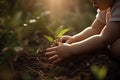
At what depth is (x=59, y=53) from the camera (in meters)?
2.92

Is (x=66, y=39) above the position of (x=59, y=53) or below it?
below

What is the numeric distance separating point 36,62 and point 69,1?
348 centimetres

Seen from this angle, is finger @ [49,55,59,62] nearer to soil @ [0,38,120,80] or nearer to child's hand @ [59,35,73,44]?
soil @ [0,38,120,80]

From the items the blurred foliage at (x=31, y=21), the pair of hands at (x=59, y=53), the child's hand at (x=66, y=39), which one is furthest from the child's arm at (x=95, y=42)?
the child's hand at (x=66, y=39)

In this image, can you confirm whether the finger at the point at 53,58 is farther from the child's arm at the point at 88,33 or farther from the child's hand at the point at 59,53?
the child's arm at the point at 88,33

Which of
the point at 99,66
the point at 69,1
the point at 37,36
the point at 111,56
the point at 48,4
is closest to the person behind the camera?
the point at 99,66

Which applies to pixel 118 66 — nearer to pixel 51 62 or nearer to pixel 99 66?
pixel 99 66

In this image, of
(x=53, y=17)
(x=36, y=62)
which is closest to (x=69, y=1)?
(x=53, y=17)

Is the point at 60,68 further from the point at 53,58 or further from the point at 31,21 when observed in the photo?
the point at 31,21

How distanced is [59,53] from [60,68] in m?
0.14

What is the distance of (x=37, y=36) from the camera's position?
4395 mm

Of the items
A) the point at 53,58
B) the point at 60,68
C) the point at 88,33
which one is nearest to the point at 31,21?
the point at 88,33

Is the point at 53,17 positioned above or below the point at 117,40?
below

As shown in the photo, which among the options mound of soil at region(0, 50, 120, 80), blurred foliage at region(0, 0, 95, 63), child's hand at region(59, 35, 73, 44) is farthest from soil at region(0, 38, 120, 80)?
child's hand at region(59, 35, 73, 44)
